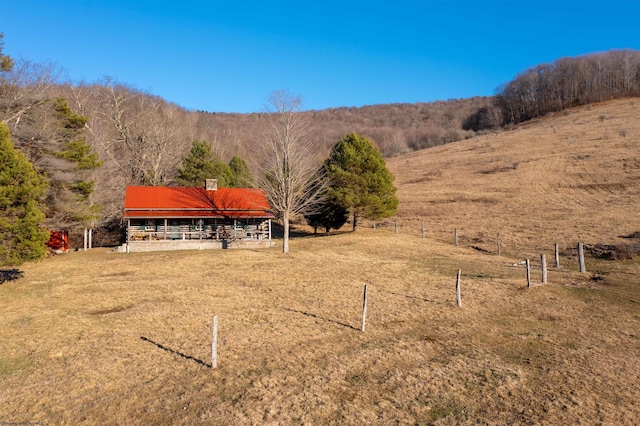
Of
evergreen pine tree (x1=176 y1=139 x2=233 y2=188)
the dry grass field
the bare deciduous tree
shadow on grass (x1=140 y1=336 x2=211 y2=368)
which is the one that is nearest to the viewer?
the dry grass field

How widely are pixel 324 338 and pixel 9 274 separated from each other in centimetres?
→ 1836

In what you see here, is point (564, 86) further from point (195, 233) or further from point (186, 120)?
point (195, 233)

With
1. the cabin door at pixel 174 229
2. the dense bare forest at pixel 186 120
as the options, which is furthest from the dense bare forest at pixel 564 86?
the cabin door at pixel 174 229

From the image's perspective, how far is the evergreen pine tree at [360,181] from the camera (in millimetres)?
34438

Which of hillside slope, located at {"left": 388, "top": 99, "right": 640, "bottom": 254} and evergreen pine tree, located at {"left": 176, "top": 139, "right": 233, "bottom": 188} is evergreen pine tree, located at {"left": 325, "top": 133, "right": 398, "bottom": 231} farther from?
evergreen pine tree, located at {"left": 176, "top": 139, "right": 233, "bottom": 188}

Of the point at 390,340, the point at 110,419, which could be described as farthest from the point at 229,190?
the point at 110,419

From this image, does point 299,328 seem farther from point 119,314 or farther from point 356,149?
point 356,149

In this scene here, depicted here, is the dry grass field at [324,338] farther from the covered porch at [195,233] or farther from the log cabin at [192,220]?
the log cabin at [192,220]

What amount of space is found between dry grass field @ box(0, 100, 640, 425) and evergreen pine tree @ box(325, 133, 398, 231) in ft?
25.5

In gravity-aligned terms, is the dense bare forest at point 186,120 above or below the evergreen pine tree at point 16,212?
above

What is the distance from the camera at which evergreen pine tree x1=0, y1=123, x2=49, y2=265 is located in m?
14.5

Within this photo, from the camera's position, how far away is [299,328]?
11.9 m

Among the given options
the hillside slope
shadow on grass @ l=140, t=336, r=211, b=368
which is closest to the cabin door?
shadow on grass @ l=140, t=336, r=211, b=368

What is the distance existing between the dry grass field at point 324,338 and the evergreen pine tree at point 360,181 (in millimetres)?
7768
